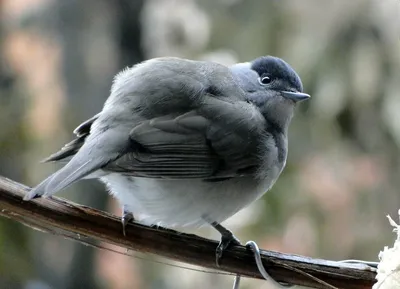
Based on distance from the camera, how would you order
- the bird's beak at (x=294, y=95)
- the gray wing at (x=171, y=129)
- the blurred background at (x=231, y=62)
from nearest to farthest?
the gray wing at (x=171, y=129) < the bird's beak at (x=294, y=95) < the blurred background at (x=231, y=62)

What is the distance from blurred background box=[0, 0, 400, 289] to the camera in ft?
5.96

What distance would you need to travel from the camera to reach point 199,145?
1181 mm

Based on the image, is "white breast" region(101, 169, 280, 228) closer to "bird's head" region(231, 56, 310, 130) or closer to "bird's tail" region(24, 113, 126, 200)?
"bird's tail" region(24, 113, 126, 200)

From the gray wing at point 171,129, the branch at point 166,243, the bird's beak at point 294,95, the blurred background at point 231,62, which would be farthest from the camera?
the blurred background at point 231,62

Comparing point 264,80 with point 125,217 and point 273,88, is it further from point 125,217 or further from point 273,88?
point 125,217

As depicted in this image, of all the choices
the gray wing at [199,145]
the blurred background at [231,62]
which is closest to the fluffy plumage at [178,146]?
the gray wing at [199,145]

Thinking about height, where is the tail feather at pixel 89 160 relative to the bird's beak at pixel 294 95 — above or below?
below

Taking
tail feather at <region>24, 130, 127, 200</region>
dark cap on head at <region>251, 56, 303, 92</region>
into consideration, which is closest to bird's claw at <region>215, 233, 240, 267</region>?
tail feather at <region>24, 130, 127, 200</region>

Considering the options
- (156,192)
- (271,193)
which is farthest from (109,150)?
(271,193)

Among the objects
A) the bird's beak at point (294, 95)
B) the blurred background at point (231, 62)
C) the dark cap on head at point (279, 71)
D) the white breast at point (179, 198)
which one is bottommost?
the white breast at point (179, 198)

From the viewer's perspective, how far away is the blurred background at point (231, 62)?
5.96 ft

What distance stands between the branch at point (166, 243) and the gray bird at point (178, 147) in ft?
0.16

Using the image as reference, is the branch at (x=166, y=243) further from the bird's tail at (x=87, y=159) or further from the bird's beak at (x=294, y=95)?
the bird's beak at (x=294, y=95)

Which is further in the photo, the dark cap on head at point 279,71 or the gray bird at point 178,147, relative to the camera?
the dark cap on head at point 279,71
